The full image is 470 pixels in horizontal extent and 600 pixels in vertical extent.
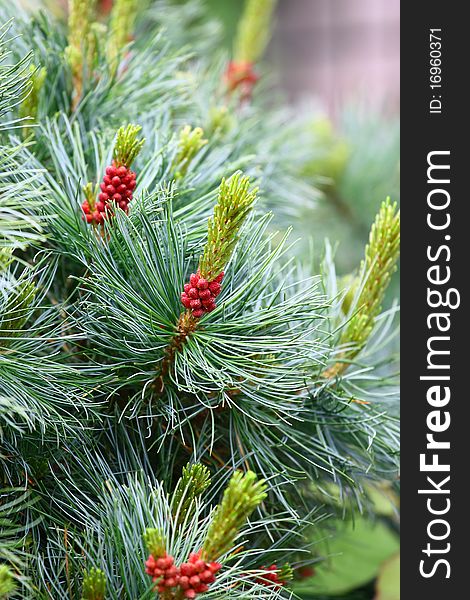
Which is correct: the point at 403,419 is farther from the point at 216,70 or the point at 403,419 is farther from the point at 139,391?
the point at 216,70

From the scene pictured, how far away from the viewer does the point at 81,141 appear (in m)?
0.47

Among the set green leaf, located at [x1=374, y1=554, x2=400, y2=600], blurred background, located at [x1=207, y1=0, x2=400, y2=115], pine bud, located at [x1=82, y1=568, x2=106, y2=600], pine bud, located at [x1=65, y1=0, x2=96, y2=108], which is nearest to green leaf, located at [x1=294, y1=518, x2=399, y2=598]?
green leaf, located at [x1=374, y1=554, x2=400, y2=600]

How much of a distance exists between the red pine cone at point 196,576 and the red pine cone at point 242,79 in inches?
18.5

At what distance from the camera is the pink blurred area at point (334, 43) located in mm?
2727

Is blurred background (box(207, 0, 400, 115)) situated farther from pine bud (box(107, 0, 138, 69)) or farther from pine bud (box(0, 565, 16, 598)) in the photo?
pine bud (box(0, 565, 16, 598))

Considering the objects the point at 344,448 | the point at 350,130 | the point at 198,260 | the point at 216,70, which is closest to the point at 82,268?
the point at 198,260

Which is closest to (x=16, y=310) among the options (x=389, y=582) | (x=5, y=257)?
(x=5, y=257)

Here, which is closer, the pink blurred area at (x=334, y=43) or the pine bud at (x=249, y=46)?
the pine bud at (x=249, y=46)

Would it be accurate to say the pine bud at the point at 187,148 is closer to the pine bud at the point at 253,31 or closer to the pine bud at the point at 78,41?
the pine bud at the point at 78,41

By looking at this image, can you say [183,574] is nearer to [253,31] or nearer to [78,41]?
[78,41]

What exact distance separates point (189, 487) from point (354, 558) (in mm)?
340

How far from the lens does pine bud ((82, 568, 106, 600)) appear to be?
329 mm

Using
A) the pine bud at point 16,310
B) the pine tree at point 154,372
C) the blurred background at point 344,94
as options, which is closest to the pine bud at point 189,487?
the pine tree at point 154,372

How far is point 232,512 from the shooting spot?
1.02 feet
